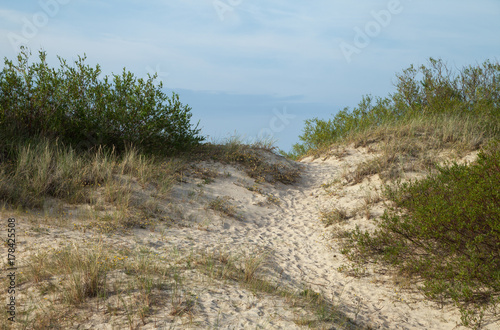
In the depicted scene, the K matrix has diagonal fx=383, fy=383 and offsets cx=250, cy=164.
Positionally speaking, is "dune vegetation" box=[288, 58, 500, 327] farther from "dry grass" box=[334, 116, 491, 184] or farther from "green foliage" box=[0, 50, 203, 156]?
"green foliage" box=[0, 50, 203, 156]

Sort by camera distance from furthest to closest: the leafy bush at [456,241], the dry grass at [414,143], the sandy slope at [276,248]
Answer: the dry grass at [414,143], the leafy bush at [456,241], the sandy slope at [276,248]

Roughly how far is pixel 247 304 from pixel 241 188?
5.84m

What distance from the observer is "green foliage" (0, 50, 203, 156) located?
9734mm

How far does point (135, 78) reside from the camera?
1077 cm

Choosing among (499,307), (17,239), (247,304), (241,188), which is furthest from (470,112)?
(17,239)

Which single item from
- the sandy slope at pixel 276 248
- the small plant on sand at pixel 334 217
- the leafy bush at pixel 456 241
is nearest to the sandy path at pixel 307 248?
the sandy slope at pixel 276 248

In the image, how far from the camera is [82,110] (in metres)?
10.0

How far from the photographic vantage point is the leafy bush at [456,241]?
17.4 feet

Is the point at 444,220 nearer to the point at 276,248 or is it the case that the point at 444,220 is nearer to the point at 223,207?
the point at 276,248

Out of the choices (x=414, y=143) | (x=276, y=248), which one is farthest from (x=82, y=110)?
(x=414, y=143)

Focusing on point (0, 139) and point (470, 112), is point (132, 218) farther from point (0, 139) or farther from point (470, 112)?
point (470, 112)

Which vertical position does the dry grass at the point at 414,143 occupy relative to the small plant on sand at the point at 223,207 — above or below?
above

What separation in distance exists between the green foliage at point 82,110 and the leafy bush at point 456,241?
6647 mm

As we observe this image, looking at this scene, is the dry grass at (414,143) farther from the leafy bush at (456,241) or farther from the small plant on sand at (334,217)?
the leafy bush at (456,241)
